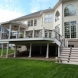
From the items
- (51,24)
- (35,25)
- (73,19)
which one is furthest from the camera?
(35,25)

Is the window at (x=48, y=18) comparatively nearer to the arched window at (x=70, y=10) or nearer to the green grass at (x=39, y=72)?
the arched window at (x=70, y=10)

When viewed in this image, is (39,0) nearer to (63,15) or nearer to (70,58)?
(63,15)

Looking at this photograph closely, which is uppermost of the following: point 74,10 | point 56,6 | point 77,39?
point 56,6

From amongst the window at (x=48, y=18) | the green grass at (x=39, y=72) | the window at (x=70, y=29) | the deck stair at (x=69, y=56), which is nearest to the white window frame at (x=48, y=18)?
the window at (x=48, y=18)

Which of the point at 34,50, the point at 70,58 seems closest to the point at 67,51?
the point at 70,58

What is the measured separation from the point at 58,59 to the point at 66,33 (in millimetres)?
6169

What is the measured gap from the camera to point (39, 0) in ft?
85.7

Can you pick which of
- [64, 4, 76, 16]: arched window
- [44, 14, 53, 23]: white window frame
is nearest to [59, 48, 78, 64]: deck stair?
[64, 4, 76, 16]: arched window

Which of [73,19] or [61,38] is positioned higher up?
[73,19]

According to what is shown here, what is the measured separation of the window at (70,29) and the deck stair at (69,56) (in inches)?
149

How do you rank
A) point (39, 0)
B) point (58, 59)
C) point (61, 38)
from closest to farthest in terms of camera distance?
point (58, 59) < point (61, 38) < point (39, 0)

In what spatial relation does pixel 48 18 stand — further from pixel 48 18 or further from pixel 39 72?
pixel 39 72

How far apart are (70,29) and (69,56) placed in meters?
5.52

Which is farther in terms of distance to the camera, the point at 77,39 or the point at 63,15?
the point at 63,15
